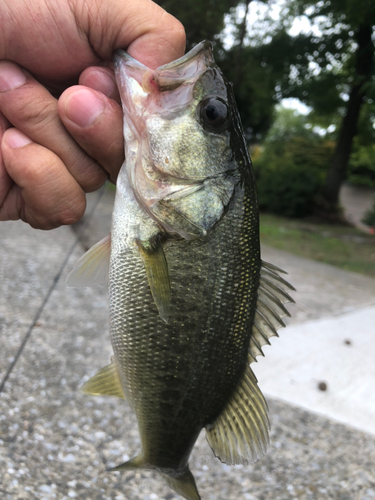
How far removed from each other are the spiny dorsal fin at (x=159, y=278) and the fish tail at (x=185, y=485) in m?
0.69

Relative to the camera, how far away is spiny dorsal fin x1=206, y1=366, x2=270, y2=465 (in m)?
1.51

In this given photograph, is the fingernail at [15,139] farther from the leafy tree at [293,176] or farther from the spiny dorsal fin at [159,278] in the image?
the leafy tree at [293,176]

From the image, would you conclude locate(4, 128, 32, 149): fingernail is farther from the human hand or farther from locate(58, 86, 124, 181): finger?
locate(58, 86, 124, 181): finger

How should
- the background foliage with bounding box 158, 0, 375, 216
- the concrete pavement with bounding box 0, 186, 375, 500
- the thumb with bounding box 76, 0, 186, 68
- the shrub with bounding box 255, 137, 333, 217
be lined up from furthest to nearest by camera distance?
the shrub with bounding box 255, 137, 333, 217
the background foliage with bounding box 158, 0, 375, 216
the concrete pavement with bounding box 0, 186, 375, 500
the thumb with bounding box 76, 0, 186, 68

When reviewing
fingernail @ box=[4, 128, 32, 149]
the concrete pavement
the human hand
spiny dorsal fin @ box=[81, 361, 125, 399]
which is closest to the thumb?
the human hand

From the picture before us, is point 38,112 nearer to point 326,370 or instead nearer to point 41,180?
point 41,180

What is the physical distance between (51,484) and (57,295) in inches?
92.9

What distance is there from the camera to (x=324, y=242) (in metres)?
11.4

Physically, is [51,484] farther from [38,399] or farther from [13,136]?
[13,136]

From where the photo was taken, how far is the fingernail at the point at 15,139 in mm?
1566

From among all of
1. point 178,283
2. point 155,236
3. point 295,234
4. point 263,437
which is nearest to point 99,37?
point 155,236

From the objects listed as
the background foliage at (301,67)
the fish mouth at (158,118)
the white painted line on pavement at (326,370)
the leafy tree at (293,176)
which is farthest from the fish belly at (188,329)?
the leafy tree at (293,176)

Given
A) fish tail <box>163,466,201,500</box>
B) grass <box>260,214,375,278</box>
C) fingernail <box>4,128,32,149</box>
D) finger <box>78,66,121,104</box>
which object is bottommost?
fish tail <box>163,466,201,500</box>

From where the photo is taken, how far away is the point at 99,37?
151cm
